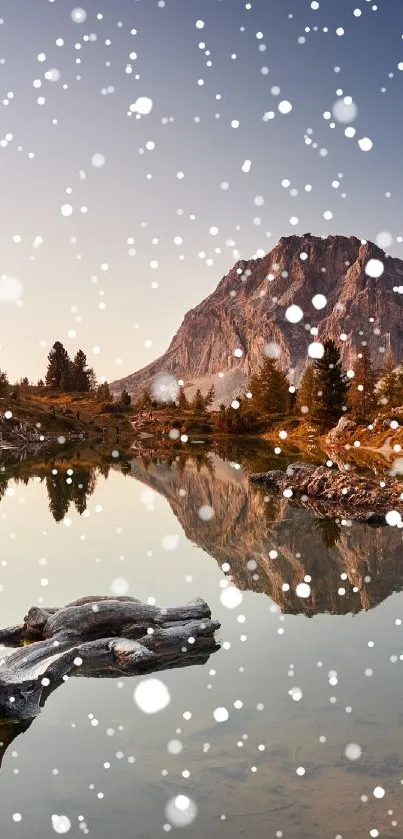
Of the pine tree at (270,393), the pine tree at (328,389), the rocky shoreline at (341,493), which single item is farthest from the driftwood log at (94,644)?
the pine tree at (270,393)

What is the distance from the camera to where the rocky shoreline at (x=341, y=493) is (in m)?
26.7

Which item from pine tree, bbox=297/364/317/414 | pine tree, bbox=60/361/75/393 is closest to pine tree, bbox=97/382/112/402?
pine tree, bbox=60/361/75/393

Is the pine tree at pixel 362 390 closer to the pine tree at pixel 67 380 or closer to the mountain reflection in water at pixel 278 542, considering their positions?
the mountain reflection in water at pixel 278 542

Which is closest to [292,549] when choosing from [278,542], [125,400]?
[278,542]

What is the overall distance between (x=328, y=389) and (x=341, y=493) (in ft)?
199

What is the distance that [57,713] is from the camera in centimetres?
965

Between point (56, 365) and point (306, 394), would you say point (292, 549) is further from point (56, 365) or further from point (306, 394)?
point (56, 365)

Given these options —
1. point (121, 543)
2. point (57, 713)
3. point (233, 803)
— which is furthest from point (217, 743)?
point (121, 543)

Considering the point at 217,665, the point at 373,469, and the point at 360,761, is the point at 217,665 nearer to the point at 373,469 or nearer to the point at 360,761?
the point at 360,761

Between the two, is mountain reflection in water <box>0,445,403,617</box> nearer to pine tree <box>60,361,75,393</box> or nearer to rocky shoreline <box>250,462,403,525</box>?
rocky shoreline <box>250,462,403,525</box>

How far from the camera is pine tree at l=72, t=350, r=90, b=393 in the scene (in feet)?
590

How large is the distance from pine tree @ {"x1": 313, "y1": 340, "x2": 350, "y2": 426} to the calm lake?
68296 mm

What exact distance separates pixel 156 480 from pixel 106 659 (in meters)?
30.5

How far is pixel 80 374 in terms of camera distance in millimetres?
182750
